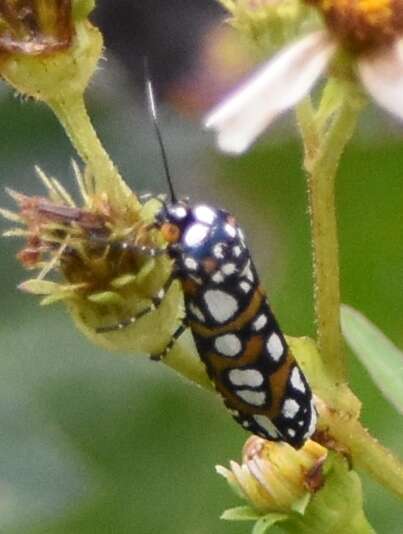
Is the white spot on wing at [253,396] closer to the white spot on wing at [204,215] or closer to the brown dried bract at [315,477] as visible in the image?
the brown dried bract at [315,477]

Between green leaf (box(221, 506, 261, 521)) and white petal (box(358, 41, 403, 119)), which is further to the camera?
green leaf (box(221, 506, 261, 521))

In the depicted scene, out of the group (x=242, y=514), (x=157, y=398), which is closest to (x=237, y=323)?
(x=242, y=514)

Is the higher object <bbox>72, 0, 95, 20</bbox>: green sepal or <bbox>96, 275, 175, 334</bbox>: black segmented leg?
<bbox>72, 0, 95, 20</bbox>: green sepal

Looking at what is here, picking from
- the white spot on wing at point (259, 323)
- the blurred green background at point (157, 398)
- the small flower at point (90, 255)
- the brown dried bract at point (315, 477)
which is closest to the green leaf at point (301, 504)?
the brown dried bract at point (315, 477)

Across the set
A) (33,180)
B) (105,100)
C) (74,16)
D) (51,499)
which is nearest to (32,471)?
(51,499)

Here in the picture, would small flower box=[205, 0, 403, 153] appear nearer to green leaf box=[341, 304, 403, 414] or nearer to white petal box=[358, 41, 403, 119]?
white petal box=[358, 41, 403, 119]

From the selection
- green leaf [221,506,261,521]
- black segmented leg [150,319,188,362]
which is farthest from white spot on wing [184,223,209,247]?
green leaf [221,506,261,521]

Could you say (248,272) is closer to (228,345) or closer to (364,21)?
(228,345)
